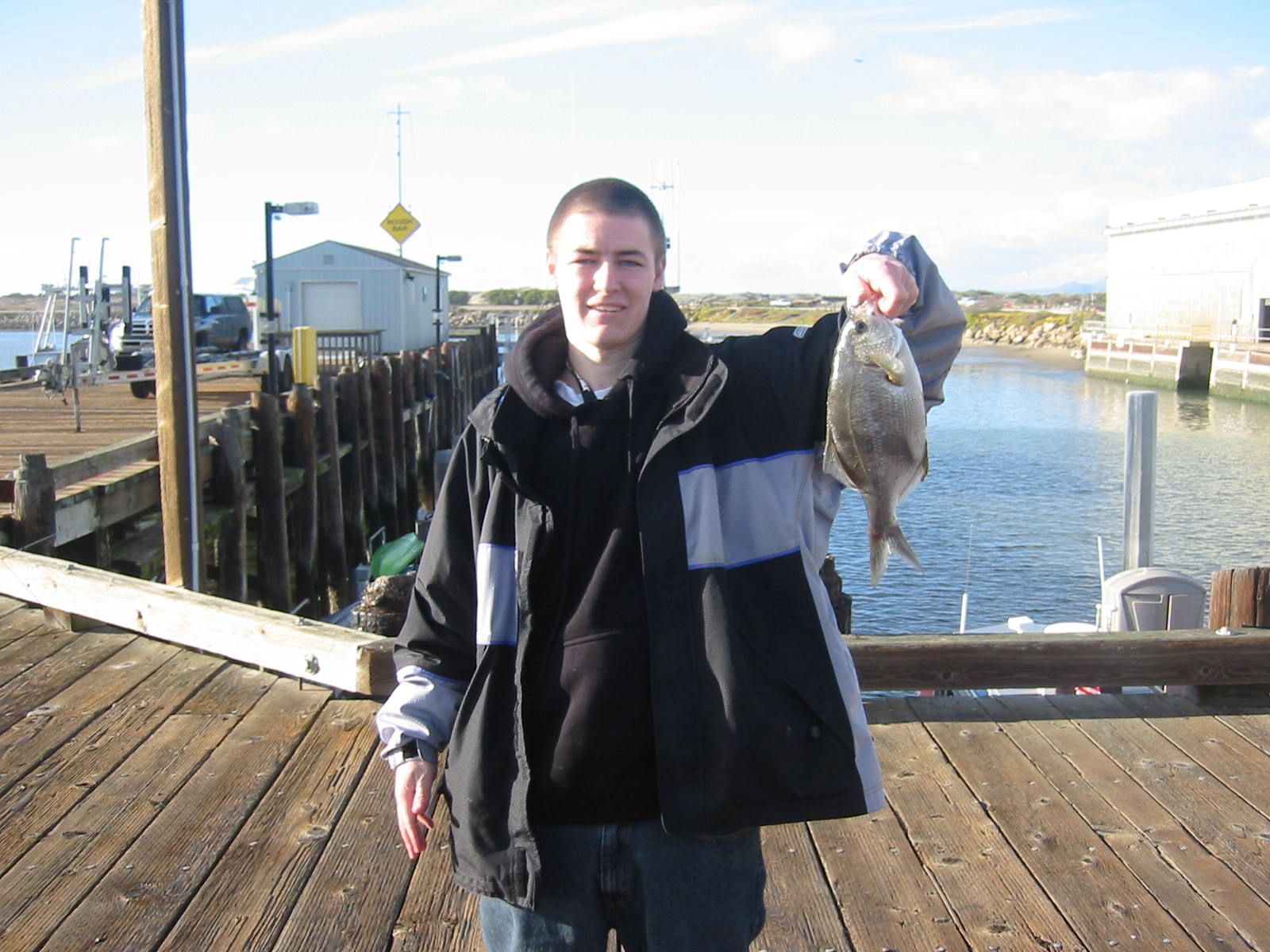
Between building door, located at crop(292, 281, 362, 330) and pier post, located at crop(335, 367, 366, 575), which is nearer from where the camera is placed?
pier post, located at crop(335, 367, 366, 575)

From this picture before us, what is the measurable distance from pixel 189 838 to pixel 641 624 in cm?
229

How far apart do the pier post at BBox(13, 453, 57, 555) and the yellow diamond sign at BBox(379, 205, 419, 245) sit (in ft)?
69.3

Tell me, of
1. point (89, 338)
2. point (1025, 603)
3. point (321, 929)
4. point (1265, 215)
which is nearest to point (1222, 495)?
point (1025, 603)

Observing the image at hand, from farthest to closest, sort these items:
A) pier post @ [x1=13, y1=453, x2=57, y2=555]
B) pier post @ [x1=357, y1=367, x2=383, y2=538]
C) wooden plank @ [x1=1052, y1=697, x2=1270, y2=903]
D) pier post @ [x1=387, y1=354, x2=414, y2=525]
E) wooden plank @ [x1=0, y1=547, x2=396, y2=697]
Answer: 1. pier post @ [x1=387, y1=354, x2=414, y2=525]
2. pier post @ [x1=357, y1=367, x2=383, y2=538]
3. pier post @ [x1=13, y1=453, x2=57, y2=555]
4. wooden plank @ [x1=0, y1=547, x2=396, y2=697]
5. wooden plank @ [x1=1052, y1=697, x2=1270, y2=903]

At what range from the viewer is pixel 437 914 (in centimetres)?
309

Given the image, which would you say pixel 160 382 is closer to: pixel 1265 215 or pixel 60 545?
pixel 60 545

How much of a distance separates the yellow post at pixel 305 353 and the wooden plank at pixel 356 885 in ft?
46.0

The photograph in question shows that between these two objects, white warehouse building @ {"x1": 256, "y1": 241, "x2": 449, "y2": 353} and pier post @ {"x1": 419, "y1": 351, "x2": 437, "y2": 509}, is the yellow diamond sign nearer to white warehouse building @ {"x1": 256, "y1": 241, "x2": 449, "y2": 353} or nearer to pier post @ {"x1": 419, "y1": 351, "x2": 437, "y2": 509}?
white warehouse building @ {"x1": 256, "y1": 241, "x2": 449, "y2": 353}

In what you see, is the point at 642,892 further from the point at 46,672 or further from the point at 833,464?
the point at 46,672

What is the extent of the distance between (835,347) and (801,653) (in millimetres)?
554

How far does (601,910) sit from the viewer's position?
1928 millimetres

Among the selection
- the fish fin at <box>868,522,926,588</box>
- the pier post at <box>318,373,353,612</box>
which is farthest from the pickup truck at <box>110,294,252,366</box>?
the fish fin at <box>868,522,926,588</box>

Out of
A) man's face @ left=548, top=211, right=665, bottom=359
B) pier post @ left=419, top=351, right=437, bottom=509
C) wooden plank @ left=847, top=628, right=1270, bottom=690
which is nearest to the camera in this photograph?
man's face @ left=548, top=211, right=665, bottom=359

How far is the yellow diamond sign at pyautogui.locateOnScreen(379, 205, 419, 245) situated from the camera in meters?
27.5
